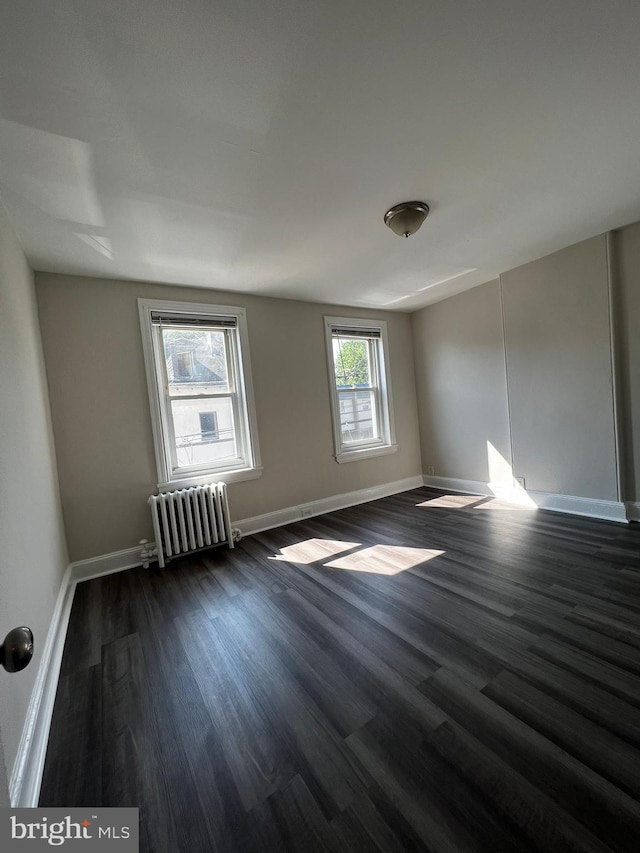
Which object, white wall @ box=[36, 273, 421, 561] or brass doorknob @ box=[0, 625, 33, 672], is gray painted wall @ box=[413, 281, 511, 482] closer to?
white wall @ box=[36, 273, 421, 561]

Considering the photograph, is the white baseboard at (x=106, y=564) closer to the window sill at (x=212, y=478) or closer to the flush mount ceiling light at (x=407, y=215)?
the window sill at (x=212, y=478)

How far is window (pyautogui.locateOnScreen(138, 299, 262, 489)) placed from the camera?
10.3 ft

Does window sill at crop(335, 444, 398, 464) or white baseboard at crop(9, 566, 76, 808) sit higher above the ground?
window sill at crop(335, 444, 398, 464)

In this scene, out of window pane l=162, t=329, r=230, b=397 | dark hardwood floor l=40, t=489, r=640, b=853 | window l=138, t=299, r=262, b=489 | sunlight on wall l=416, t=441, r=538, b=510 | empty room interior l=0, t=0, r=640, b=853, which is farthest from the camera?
sunlight on wall l=416, t=441, r=538, b=510

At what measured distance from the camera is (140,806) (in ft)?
3.59

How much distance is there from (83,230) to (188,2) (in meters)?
1.60

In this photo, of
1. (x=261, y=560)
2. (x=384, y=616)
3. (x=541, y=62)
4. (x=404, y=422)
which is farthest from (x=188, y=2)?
(x=404, y=422)

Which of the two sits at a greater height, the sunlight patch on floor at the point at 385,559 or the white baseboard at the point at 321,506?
the white baseboard at the point at 321,506

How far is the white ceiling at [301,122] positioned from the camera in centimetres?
113

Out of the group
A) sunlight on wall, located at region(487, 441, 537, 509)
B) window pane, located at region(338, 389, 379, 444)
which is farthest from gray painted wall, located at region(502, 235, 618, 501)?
window pane, located at region(338, 389, 379, 444)

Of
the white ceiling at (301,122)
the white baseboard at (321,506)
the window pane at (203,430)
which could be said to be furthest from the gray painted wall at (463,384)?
the window pane at (203,430)

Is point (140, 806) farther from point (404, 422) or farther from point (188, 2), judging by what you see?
point (404, 422)

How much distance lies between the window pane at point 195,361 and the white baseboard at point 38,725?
200cm

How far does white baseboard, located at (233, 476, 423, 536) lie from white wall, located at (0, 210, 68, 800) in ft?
5.43
